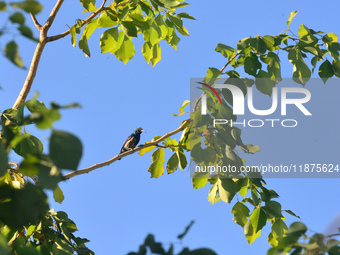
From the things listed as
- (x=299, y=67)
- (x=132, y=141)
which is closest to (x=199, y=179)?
(x=299, y=67)

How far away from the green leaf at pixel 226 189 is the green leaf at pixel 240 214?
254mm

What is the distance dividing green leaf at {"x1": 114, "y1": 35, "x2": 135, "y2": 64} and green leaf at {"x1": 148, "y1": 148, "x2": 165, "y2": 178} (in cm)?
86

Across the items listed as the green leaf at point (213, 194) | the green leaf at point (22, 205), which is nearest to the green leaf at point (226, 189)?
the green leaf at point (213, 194)

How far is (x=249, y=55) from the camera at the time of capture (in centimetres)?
327

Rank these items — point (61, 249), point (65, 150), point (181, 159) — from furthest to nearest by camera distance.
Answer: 1. point (181, 159)
2. point (61, 249)
3. point (65, 150)

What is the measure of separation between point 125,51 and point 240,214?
141 centimetres

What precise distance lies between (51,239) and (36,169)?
1849 millimetres

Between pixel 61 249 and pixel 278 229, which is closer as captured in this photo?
pixel 61 249

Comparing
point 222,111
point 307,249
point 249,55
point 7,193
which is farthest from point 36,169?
point 249,55

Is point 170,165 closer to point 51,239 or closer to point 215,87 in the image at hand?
point 215,87

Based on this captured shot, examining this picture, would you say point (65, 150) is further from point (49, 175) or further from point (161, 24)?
point (161, 24)

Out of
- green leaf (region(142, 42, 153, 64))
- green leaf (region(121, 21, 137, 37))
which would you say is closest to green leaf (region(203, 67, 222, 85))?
green leaf (region(142, 42, 153, 64))

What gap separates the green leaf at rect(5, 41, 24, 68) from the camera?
1160mm

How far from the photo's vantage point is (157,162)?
3883mm
